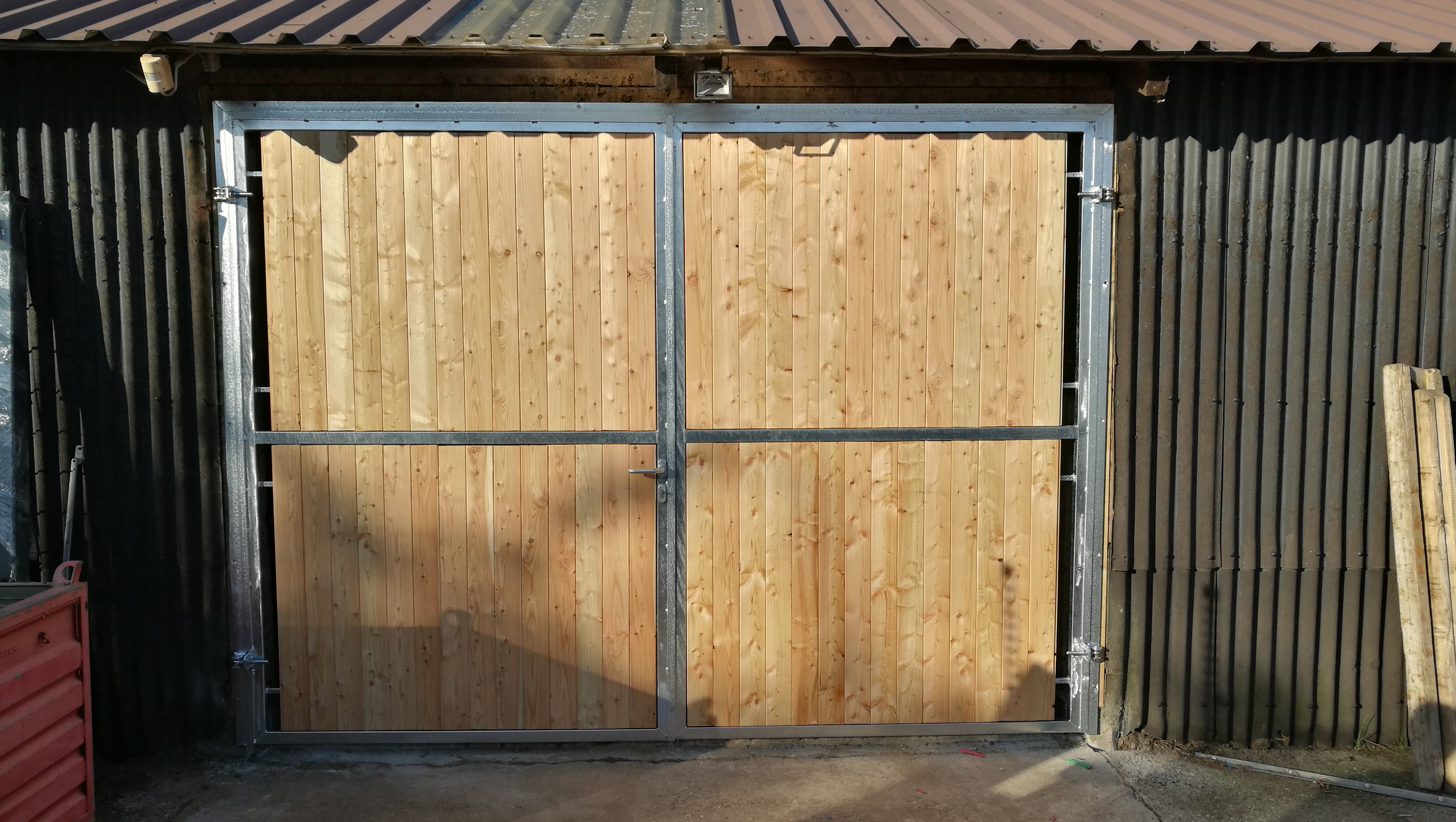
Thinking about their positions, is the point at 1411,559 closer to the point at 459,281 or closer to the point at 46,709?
the point at 459,281

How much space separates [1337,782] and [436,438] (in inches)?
157

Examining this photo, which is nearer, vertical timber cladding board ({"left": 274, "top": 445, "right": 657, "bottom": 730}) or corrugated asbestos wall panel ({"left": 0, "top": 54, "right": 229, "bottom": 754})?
corrugated asbestos wall panel ({"left": 0, "top": 54, "right": 229, "bottom": 754})

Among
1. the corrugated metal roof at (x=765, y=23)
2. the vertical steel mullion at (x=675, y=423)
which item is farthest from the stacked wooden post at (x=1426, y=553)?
the vertical steel mullion at (x=675, y=423)

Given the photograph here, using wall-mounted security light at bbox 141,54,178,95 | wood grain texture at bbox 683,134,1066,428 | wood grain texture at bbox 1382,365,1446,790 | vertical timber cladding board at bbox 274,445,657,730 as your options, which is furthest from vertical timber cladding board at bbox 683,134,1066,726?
wall-mounted security light at bbox 141,54,178,95

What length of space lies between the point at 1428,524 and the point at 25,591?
18.1ft

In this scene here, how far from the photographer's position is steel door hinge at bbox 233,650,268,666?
166 inches

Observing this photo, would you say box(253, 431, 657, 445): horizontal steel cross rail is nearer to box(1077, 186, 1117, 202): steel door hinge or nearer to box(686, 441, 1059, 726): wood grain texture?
box(686, 441, 1059, 726): wood grain texture

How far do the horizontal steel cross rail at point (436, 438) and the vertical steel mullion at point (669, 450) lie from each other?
0.15 m

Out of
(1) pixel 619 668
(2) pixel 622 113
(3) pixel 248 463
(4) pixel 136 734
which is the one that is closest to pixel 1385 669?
(1) pixel 619 668

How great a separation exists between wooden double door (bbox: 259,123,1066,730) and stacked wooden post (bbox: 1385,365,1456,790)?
1402 mm

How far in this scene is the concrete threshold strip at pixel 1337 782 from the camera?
12.8ft

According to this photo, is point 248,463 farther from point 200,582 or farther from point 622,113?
point 622,113

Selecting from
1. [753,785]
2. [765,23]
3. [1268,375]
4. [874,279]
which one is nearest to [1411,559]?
[1268,375]

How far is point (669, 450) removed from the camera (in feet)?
13.8
